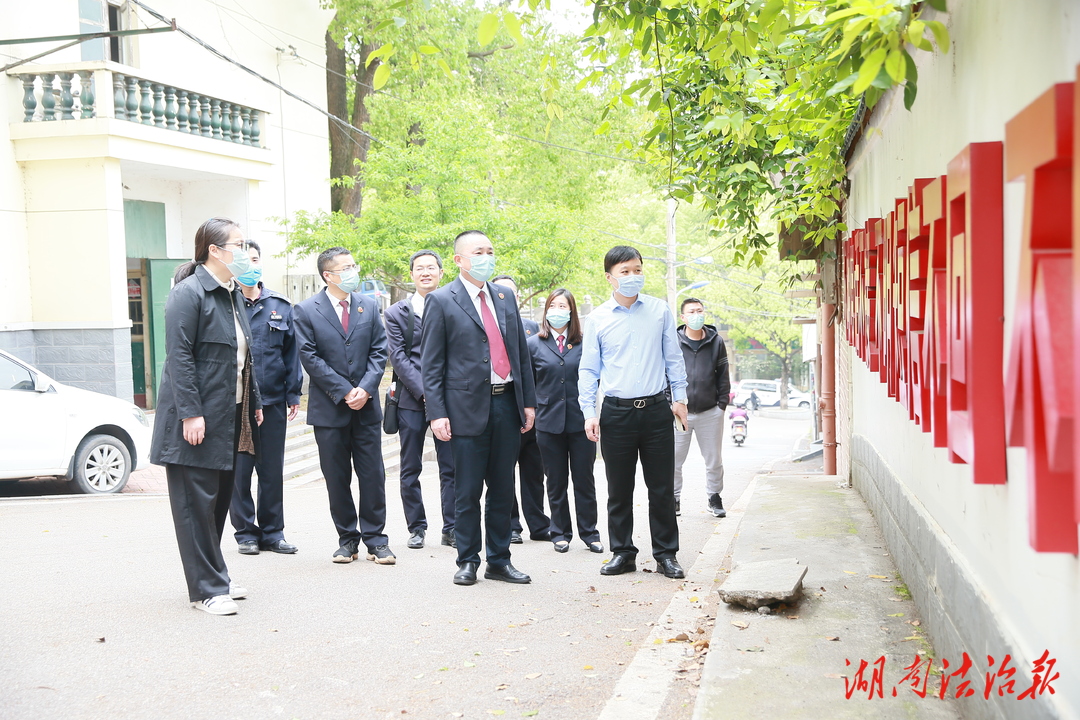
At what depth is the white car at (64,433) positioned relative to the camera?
10.3m

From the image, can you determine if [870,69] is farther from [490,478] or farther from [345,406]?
[345,406]

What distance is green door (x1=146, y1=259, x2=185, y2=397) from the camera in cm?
1727

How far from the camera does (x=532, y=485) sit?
8094 millimetres

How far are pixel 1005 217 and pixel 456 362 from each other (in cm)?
386

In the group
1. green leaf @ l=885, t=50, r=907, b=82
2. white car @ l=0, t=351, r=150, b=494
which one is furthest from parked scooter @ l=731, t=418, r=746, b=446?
green leaf @ l=885, t=50, r=907, b=82

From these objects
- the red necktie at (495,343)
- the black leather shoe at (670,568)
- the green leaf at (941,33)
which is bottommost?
the black leather shoe at (670,568)

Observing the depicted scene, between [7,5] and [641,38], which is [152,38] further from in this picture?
[641,38]

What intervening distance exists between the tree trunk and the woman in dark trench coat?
57.0 feet

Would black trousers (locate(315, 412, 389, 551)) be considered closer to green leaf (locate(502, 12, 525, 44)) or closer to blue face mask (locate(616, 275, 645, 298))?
blue face mask (locate(616, 275, 645, 298))

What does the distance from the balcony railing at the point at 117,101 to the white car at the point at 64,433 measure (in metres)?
5.48

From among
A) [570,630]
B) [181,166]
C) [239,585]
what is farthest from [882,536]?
[181,166]

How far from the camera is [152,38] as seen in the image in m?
16.7

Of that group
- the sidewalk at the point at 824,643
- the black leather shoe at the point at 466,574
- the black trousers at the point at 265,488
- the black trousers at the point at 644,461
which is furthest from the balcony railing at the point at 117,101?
the sidewalk at the point at 824,643

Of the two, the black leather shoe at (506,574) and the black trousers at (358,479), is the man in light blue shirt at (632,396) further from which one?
the black trousers at (358,479)
